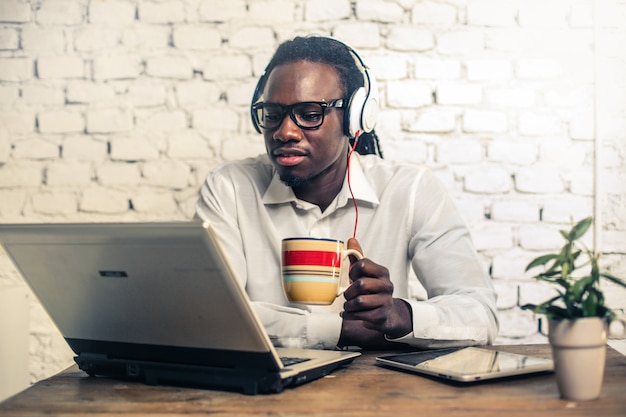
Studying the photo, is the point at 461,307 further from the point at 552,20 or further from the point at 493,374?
the point at 552,20

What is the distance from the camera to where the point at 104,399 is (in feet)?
2.97

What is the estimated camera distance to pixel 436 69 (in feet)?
7.45

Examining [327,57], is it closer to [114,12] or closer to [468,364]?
[114,12]

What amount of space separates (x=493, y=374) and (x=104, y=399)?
1.80ft

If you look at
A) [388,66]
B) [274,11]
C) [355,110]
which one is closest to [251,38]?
[274,11]

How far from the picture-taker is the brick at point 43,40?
2.33m

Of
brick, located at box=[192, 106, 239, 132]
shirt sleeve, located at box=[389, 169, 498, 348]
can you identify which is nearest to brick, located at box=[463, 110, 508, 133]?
shirt sleeve, located at box=[389, 169, 498, 348]

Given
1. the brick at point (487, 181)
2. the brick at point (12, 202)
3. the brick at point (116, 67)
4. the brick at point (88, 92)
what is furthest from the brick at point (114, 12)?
the brick at point (487, 181)

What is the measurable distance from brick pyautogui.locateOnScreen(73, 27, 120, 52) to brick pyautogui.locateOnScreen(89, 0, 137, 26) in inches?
1.2

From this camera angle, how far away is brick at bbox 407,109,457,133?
→ 89.1 inches

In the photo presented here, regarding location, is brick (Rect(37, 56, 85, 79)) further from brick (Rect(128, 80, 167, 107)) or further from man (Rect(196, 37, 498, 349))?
man (Rect(196, 37, 498, 349))

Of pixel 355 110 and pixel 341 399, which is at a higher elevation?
pixel 355 110

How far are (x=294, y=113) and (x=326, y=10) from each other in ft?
2.31

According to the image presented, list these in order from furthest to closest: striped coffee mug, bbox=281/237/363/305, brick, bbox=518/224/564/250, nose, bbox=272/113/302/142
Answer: brick, bbox=518/224/564/250 < nose, bbox=272/113/302/142 < striped coffee mug, bbox=281/237/363/305
